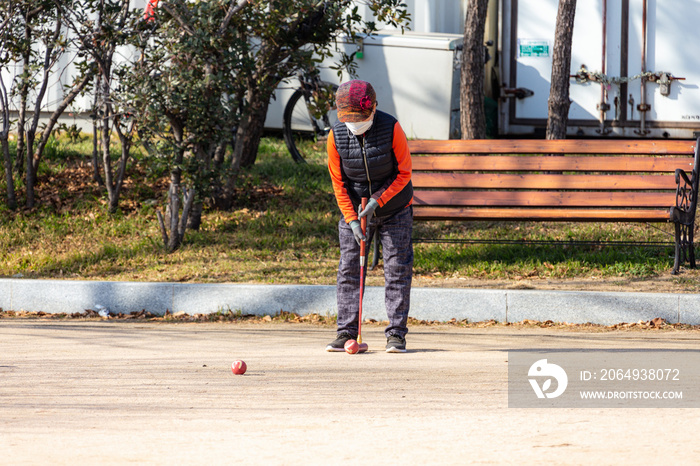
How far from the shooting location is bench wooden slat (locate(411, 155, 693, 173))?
7.73 meters

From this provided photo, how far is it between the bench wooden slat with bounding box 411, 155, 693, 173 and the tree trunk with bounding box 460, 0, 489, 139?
6.11 feet

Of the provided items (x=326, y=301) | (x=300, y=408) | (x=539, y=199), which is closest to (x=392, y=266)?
(x=300, y=408)

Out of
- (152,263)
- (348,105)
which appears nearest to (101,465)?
(348,105)

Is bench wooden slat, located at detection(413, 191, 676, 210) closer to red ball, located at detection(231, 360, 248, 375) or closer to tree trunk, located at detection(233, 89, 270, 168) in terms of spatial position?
tree trunk, located at detection(233, 89, 270, 168)

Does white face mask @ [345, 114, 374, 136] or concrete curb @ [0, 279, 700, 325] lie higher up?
white face mask @ [345, 114, 374, 136]

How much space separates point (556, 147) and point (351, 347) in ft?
12.7

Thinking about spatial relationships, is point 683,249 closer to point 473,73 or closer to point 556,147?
point 556,147

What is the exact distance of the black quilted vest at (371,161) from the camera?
5039 mm

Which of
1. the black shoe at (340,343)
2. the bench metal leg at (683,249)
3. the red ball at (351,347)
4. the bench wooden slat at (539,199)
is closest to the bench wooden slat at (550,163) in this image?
the bench wooden slat at (539,199)

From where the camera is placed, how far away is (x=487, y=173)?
8211 millimetres

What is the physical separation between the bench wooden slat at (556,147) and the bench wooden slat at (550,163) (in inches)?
2.7

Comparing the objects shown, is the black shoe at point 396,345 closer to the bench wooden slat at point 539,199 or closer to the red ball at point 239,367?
the red ball at point 239,367

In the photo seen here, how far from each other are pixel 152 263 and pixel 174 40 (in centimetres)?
222

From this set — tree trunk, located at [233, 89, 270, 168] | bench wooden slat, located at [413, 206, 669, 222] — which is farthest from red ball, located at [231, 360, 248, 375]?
tree trunk, located at [233, 89, 270, 168]
